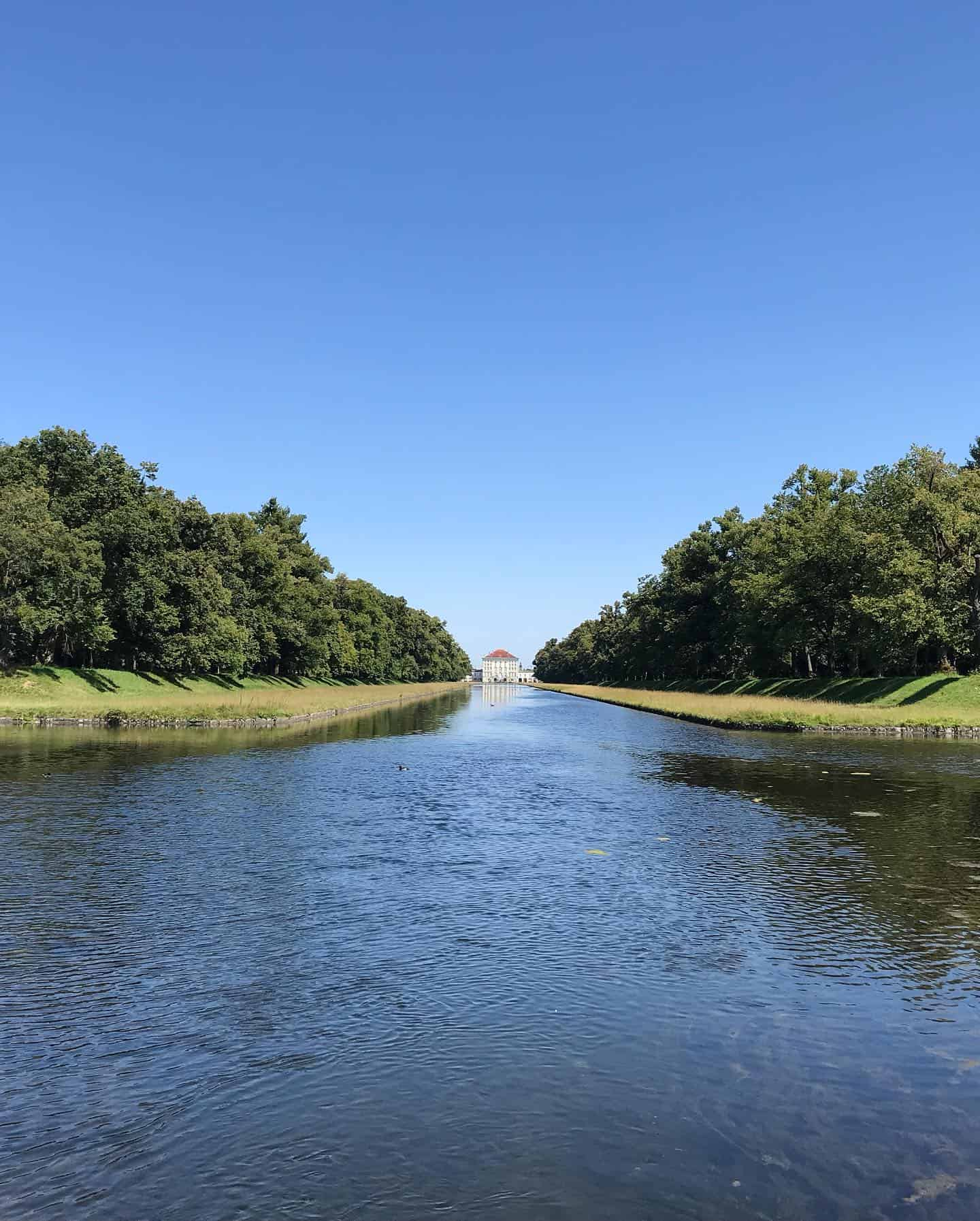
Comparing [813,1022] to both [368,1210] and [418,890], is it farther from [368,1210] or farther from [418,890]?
[418,890]

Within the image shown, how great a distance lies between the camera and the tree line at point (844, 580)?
65562mm

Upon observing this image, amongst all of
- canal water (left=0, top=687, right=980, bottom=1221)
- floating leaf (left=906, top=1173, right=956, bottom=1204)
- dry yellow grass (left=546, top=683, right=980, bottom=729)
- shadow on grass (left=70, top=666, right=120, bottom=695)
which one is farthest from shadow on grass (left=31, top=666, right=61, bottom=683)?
floating leaf (left=906, top=1173, right=956, bottom=1204)

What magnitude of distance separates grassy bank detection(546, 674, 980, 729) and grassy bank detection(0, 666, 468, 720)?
2875 centimetres

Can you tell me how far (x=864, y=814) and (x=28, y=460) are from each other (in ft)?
232

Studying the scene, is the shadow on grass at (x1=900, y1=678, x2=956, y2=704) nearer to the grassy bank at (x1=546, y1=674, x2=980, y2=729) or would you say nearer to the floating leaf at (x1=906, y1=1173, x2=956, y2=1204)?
the grassy bank at (x1=546, y1=674, x2=980, y2=729)

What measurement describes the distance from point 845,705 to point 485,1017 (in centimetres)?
5615

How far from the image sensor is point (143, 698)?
6066cm

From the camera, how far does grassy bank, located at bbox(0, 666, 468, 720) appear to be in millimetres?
50656

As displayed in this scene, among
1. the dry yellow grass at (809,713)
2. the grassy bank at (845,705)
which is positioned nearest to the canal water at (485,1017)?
the dry yellow grass at (809,713)

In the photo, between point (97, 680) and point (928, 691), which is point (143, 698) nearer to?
point (97, 680)

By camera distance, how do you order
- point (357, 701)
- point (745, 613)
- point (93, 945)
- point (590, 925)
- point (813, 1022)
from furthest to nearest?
point (745, 613) < point (357, 701) < point (590, 925) < point (93, 945) < point (813, 1022)

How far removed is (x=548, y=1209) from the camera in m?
5.48

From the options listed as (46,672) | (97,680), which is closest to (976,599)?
(97,680)

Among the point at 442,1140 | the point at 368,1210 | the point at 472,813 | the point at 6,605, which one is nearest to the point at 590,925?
the point at 442,1140
